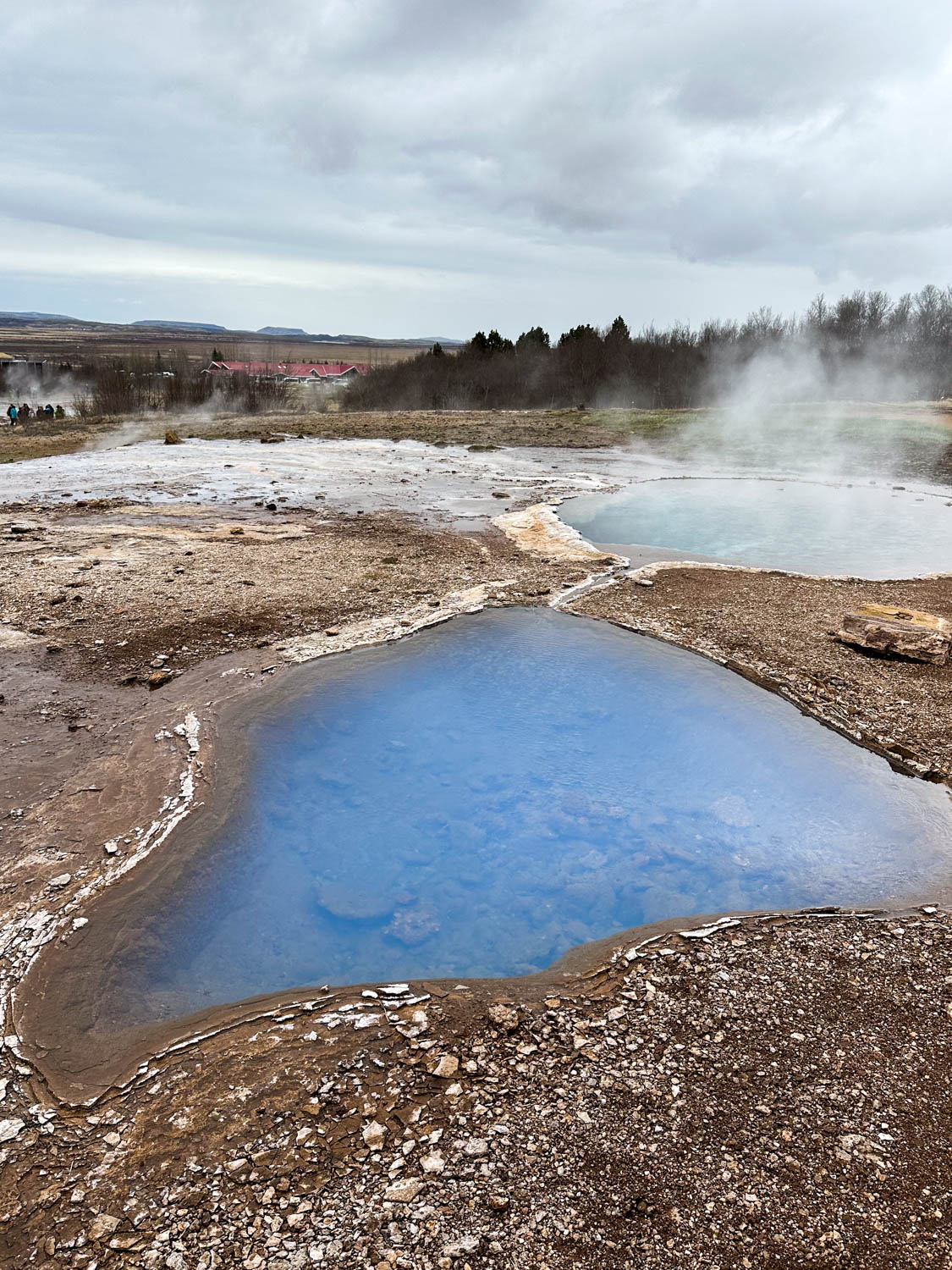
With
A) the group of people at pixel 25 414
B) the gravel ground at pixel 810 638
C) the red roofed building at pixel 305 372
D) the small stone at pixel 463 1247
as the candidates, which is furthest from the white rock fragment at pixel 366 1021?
the red roofed building at pixel 305 372

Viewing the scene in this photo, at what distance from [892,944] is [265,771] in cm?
375

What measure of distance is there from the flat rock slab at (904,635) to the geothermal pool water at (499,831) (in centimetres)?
155

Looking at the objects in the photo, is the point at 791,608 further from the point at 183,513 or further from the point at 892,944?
the point at 183,513

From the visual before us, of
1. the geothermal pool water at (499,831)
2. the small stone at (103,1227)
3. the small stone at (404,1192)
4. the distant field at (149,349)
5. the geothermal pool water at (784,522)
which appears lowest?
the small stone at (103,1227)

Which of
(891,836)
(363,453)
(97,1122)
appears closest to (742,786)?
(891,836)

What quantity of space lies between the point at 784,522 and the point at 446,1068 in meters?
12.3

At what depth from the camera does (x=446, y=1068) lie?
296 centimetres

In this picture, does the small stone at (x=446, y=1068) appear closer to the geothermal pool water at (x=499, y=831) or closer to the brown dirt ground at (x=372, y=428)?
the geothermal pool water at (x=499, y=831)

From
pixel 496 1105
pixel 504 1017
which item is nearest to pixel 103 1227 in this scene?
pixel 496 1105

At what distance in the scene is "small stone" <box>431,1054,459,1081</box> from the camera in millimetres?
2938

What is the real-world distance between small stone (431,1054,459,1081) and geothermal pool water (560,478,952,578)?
28.5 ft

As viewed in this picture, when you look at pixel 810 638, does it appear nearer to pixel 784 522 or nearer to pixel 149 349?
pixel 784 522

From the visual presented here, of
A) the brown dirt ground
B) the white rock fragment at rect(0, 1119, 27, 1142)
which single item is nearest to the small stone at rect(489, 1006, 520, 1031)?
the white rock fragment at rect(0, 1119, 27, 1142)

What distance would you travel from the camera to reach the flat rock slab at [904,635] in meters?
6.78
